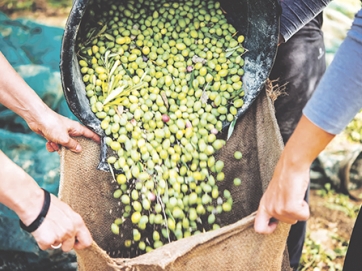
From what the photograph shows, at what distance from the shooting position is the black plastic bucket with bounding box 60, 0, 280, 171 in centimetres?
150

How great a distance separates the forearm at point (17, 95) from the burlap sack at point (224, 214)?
0.21 metres

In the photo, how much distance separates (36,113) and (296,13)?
113cm

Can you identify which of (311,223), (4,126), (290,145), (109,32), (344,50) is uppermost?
(344,50)

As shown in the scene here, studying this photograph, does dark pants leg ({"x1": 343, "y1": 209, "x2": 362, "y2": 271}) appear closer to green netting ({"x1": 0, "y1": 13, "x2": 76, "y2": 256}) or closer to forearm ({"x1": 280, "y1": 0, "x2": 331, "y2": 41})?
forearm ({"x1": 280, "y1": 0, "x2": 331, "y2": 41})

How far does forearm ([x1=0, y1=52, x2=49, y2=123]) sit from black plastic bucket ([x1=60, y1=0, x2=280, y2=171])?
15cm

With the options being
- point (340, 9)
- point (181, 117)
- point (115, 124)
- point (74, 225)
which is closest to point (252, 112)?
point (181, 117)

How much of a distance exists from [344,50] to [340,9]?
233cm

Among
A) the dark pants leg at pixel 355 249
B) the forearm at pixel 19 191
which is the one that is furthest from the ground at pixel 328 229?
the forearm at pixel 19 191

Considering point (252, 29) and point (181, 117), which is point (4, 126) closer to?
point (181, 117)

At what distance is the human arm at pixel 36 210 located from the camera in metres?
1.24

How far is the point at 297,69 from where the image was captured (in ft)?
6.16

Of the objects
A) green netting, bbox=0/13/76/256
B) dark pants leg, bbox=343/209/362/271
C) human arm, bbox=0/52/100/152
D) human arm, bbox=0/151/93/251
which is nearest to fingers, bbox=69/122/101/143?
human arm, bbox=0/52/100/152

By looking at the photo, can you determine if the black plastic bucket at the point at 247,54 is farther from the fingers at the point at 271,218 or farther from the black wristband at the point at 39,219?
the fingers at the point at 271,218

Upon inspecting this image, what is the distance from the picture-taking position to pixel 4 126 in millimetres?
2402
